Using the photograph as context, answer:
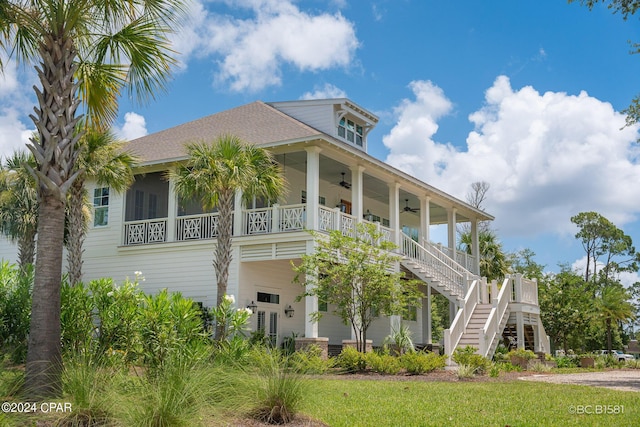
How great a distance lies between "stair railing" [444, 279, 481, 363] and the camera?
19984 millimetres

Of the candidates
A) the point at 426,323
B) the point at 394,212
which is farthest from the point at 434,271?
the point at 426,323

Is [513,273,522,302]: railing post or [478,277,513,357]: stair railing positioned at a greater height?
[513,273,522,302]: railing post

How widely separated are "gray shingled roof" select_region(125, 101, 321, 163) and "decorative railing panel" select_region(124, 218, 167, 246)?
7.20ft

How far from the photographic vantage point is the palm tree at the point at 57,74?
377 inches

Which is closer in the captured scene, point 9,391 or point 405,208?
point 9,391

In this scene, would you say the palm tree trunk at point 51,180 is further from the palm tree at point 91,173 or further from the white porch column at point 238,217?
the white porch column at point 238,217

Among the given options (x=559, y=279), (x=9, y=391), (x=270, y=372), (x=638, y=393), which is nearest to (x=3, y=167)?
(x=9, y=391)

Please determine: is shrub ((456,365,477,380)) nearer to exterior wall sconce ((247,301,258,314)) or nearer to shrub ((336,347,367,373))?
shrub ((336,347,367,373))

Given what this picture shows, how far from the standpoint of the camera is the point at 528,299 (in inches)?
964

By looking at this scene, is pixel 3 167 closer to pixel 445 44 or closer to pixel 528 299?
pixel 445 44

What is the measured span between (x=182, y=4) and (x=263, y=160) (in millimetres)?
7957

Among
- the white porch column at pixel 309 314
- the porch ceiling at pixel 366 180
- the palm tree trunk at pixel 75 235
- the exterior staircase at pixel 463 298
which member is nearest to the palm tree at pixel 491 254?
the porch ceiling at pixel 366 180

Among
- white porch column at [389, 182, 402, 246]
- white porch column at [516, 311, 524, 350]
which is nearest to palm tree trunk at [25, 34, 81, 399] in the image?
white porch column at [389, 182, 402, 246]

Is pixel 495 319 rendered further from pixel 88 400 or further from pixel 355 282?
pixel 88 400
